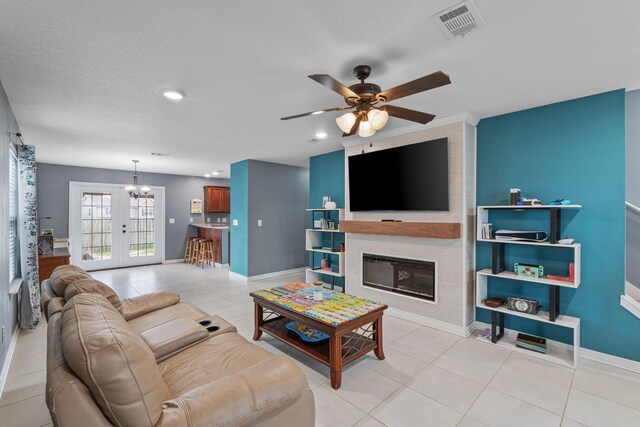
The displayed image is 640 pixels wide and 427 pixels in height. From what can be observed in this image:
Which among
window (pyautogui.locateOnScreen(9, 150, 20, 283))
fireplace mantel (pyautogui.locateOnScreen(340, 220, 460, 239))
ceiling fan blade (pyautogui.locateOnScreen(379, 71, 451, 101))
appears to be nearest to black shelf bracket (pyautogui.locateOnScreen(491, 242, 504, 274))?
fireplace mantel (pyautogui.locateOnScreen(340, 220, 460, 239))

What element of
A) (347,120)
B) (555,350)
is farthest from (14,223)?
(555,350)

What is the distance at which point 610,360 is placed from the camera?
2766 millimetres

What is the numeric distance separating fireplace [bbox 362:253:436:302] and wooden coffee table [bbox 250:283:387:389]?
94 cm

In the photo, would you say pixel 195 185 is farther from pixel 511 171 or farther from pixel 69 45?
pixel 511 171

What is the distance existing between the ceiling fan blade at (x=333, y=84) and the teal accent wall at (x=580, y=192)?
223 centimetres

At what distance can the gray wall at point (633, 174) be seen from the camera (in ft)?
9.23

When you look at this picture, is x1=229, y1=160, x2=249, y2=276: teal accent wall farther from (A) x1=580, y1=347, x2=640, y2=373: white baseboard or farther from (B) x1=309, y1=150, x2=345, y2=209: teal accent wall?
(A) x1=580, y1=347, x2=640, y2=373: white baseboard

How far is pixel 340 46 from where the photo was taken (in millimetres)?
2008

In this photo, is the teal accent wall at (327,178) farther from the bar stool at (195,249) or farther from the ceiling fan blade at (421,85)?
the bar stool at (195,249)

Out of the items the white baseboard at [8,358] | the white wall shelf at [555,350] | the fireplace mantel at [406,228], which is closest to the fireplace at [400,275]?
the fireplace mantel at [406,228]

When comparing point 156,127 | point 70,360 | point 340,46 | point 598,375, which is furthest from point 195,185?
point 598,375

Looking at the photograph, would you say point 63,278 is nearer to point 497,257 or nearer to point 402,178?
point 402,178

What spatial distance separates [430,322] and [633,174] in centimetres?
248

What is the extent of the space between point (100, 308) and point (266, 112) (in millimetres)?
2435
